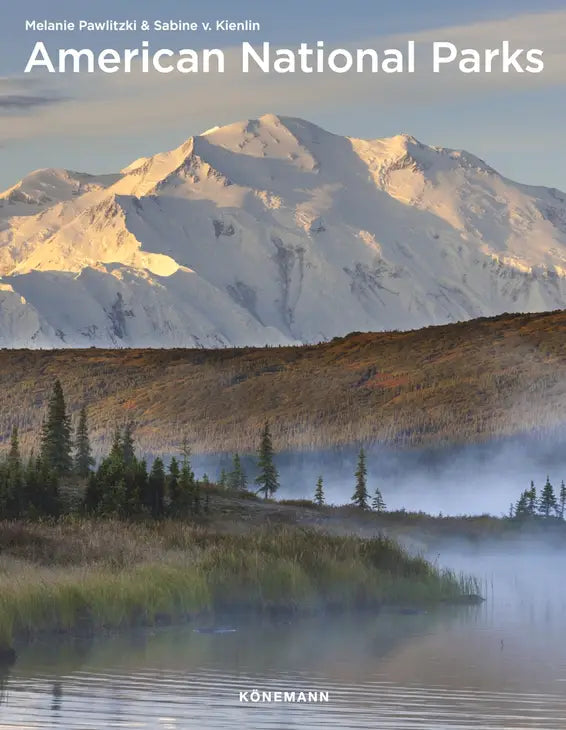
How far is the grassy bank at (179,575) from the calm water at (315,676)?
2.48 feet

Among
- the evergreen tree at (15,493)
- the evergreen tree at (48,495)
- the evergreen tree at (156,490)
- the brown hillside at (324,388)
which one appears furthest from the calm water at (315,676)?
the brown hillside at (324,388)

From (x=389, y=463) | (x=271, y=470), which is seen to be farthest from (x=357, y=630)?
(x=389, y=463)

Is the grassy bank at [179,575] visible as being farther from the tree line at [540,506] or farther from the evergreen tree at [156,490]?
the tree line at [540,506]

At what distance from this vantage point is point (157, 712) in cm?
2758

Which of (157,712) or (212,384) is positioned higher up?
(212,384)

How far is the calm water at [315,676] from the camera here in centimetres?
2733

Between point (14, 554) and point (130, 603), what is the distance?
4575mm

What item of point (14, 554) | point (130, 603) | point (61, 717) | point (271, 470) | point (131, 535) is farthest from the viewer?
point (271, 470)

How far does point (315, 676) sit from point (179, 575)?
6.64 metres

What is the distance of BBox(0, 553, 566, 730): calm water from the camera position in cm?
2733

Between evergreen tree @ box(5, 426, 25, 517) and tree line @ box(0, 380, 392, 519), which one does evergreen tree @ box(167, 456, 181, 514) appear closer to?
tree line @ box(0, 380, 392, 519)

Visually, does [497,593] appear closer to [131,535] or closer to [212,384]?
[131,535]

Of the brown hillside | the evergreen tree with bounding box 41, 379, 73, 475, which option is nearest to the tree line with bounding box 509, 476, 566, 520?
the evergreen tree with bounding box 41, 379, 73, 475

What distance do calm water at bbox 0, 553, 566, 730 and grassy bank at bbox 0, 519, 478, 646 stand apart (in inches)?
29.7
